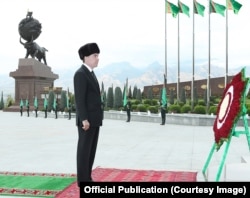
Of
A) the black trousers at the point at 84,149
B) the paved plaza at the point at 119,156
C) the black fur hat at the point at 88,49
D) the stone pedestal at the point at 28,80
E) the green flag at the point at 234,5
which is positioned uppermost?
the green flag at the point at 234,5

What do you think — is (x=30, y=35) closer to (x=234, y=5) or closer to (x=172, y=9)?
(x=172, y=9)

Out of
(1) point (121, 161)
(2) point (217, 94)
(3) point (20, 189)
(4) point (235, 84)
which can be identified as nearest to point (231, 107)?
(4) point (235, 84)

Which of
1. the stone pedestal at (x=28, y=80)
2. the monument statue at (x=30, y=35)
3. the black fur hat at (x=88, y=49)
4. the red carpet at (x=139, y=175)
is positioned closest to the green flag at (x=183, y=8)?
the stone pedestal at (x=28, y=80)

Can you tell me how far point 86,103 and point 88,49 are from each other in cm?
63

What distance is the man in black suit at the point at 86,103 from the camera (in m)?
4.80

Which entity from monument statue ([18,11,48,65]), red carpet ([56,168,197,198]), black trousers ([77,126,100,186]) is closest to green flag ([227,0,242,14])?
red carpet ([56,168,197,198])

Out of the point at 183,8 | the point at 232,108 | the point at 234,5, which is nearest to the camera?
the point at 232,108

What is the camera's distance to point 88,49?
483cm

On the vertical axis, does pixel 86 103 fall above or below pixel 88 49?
below

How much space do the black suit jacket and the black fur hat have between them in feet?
0.54

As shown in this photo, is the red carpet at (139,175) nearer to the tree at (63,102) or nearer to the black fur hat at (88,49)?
the black fur hat at (88,49)

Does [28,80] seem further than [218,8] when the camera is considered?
Yes

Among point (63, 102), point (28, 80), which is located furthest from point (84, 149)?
point (28, 80)

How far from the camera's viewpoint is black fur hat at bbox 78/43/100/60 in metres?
4.81
